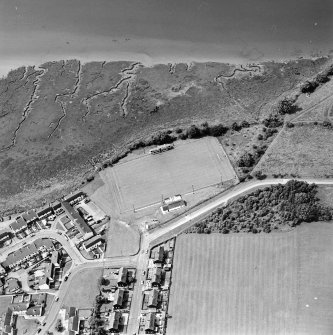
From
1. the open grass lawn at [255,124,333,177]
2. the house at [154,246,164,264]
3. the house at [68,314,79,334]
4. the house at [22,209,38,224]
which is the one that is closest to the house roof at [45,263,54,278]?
the house at [68,314,79,334]

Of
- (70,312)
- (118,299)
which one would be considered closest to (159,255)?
(118,299)

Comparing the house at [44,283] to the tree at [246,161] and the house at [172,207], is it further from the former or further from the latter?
the tree at [246,161]

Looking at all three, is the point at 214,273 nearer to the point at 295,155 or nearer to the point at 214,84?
the point at 295,155

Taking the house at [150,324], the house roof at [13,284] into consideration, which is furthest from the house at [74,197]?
the house at [150,324]

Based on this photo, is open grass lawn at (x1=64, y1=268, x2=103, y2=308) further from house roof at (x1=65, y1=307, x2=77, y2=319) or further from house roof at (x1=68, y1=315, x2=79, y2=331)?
house roof at (x1=68, y1=315, x2=79, y2=331)

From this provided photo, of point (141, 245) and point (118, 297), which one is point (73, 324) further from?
point (141, 245)

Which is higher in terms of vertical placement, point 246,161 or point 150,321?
point 246,161

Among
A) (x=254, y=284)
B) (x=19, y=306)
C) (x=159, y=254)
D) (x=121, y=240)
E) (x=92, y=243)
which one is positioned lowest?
(x=19, y=306)
